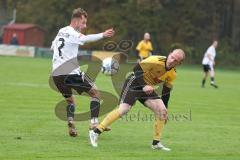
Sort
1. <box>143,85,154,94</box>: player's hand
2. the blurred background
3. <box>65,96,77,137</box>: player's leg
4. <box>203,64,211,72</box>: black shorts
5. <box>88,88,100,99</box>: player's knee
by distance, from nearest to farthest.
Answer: <box>143,85,154,94</box>: player's hand
<box>65,96,77,137</box>: player's leg
<box>88,88,100,99</box>: player's knee
<box>203,64,211,72</box>: black shorts
the blurred background

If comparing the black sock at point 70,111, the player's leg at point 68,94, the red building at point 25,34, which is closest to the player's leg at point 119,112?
the player's leg at point 68,94

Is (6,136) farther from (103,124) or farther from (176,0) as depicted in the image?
(176,0)

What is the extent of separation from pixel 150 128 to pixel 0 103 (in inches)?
198

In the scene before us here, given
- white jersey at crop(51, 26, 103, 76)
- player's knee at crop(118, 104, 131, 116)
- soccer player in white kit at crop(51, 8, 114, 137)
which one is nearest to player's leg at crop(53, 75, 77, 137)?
soccer player in white kit at crop(51, 8, 114, 137)

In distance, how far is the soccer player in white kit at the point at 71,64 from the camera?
1237 cm

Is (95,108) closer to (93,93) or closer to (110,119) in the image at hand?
(93,93)

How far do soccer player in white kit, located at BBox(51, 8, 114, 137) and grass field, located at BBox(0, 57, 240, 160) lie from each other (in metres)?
0.66

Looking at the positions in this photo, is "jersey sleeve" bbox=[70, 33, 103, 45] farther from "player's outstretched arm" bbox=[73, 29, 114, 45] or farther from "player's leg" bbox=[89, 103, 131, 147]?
"player's leg" bbox=[89, 103, 131, 147]

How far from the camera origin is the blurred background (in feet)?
195

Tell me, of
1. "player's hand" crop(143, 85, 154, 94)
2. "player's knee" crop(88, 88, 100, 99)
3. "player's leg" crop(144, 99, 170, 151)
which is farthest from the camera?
"player's knee" crop(88, 88, 100, 99)

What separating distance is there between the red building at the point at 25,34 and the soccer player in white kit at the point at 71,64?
4667 centimetres

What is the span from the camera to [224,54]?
57.0 m

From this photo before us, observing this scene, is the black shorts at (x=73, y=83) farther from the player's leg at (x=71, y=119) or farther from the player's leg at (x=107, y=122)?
the player's leg at (x=107, y=122)

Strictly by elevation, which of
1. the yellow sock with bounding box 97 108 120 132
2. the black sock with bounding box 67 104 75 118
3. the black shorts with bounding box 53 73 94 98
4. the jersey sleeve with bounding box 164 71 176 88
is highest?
the jersey sleeve with bounding box 164 71 176 88
